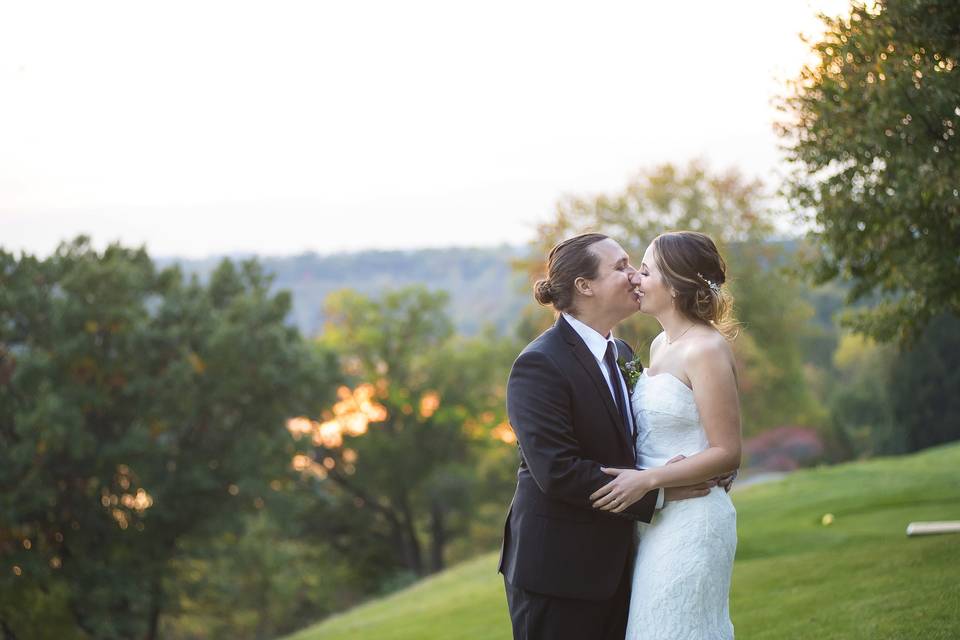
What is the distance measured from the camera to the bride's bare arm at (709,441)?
431 cm

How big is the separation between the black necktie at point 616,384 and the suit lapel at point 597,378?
0.22 ft

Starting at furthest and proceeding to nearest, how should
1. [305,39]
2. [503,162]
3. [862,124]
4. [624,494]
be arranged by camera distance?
[503,162] → [305,39] → [862,124] → [624,494]

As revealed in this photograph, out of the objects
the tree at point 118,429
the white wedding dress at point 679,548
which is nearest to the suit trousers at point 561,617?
the white wedding dress at point 679,548

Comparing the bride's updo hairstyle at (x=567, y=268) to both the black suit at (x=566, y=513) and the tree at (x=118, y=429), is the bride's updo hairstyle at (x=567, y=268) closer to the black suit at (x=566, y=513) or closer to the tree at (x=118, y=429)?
the black suit at (x=566, y=513)

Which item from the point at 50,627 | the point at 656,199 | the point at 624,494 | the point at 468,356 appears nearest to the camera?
the point at 624,494

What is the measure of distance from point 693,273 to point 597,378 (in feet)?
2.10

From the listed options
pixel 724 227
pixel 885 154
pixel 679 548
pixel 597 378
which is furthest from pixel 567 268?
pixel 724 227

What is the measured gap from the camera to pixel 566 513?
14.7 feet

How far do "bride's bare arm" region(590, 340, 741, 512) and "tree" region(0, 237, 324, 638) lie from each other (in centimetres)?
1827

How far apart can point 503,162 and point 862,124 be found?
3625 inches

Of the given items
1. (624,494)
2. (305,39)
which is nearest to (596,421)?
(624,494)

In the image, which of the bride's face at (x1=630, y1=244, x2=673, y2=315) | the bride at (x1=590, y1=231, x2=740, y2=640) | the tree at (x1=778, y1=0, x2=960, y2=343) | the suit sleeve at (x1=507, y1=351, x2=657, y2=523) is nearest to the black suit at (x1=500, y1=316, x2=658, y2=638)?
the suit sleeve at (x1=507, y1=351, x2=657, y2=523)

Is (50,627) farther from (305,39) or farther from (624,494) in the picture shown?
(305,39)

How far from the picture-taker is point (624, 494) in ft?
14.1
